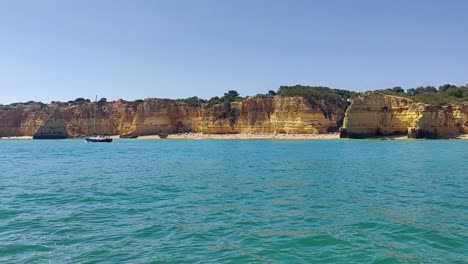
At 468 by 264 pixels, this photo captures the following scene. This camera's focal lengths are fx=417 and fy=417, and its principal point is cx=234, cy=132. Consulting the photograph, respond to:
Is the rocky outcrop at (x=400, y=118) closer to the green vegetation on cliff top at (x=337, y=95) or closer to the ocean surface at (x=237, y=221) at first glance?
the green vegetation on cliff top at (x=337, y=95)

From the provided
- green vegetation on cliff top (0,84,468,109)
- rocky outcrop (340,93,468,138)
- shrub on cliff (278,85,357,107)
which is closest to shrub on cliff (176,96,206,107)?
green vegetation on cliff top (0,84,468,109)

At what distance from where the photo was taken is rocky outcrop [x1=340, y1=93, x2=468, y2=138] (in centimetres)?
7250

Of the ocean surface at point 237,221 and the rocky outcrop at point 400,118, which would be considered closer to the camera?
the ocean surface at point 237,221

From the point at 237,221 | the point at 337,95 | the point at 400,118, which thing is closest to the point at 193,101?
the point at 337,95

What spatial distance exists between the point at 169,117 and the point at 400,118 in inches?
2235

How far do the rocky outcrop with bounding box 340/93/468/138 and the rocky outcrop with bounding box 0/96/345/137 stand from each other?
11.9m

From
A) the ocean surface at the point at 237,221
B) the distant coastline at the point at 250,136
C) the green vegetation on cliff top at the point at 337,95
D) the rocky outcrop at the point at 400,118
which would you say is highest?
the green vegetation on cliff top at the point at 337,95

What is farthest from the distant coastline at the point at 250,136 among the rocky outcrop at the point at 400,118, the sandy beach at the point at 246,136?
the rocky outcrop at the point at 400,118

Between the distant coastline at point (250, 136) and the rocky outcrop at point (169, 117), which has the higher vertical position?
the rocky outcrop at point (169, 117)

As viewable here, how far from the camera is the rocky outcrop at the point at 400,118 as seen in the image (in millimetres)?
72500

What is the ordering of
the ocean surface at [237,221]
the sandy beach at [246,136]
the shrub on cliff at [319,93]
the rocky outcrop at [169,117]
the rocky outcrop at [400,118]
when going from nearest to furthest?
the ocean surface at [237,221], the rocky outcrop at [400,118], the sandy beach at [246,136], the rocky outcrop at [169,117], the shrub on cliff at [319,93]

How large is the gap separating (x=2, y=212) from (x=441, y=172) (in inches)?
886

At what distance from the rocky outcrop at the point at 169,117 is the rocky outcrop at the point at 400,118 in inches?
469

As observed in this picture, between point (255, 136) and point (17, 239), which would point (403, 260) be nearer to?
point (17, 239)
